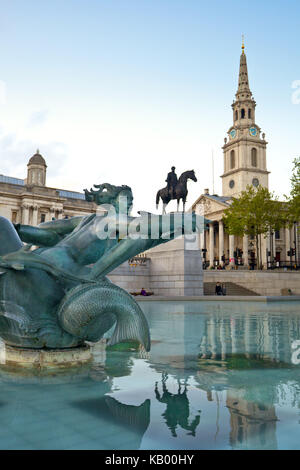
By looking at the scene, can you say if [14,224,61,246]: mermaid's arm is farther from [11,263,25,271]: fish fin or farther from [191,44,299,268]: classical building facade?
[191,44,299,268]: classical building facade

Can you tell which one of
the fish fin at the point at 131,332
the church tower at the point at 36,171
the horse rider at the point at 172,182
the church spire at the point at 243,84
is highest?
the church spire at the point at 243,84

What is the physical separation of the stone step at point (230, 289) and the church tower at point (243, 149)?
54847 mm

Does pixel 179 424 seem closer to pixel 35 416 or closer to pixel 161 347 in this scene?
pixel 35 416

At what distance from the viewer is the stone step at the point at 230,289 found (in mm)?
34603

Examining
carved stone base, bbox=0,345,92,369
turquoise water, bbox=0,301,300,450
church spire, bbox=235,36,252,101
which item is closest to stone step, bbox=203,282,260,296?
turquoise water, bbox=0,301,300,450

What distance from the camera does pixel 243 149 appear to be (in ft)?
294

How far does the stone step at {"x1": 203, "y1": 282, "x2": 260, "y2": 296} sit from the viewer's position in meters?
34.6

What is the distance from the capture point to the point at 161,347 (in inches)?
239

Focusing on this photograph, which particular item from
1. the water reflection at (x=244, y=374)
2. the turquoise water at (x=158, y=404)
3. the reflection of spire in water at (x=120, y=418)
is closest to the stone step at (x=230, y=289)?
the water reflection at (x=244, y=374)

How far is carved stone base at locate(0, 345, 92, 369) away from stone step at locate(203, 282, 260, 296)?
1202 inches

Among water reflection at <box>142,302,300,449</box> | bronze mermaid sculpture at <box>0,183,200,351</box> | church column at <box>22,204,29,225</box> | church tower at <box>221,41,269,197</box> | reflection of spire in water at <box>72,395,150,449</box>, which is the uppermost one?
church tower at <box>221,41,269,197</box>

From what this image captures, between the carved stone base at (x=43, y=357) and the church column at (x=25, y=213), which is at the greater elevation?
the church column at (x=25, y=213)

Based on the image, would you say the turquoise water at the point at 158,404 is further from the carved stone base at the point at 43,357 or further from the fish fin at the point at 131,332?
the fish fin at the point at 131,332
